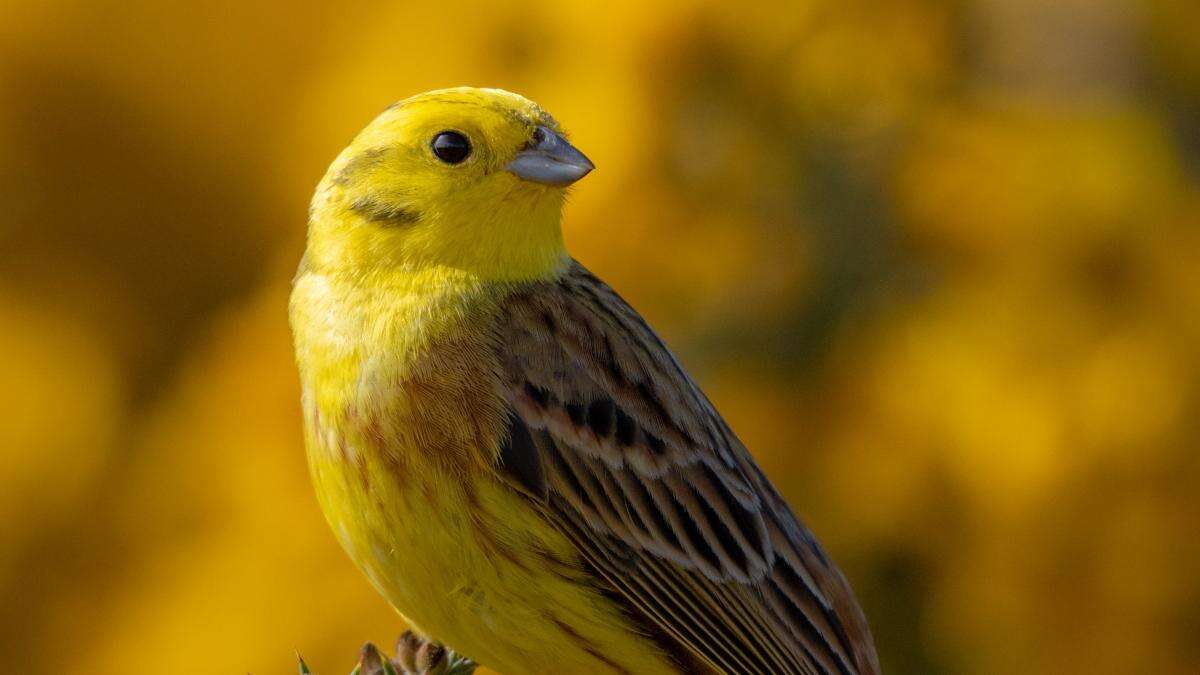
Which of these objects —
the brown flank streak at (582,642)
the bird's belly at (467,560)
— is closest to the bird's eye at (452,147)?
the bird's belly at (467,560)

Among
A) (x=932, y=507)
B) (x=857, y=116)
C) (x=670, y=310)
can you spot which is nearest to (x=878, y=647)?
(x=932, y=507)

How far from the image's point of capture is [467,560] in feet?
5.90

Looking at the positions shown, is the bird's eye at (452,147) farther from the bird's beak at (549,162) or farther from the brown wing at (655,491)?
the brown wing at (655,491)

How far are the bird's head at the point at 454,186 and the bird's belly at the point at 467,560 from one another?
0.89 ft

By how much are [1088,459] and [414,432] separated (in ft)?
7.17

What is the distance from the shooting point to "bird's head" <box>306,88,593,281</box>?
1.96 metres

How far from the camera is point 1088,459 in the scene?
356cm

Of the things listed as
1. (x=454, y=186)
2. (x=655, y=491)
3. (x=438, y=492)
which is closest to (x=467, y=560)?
(x=438, y=492)

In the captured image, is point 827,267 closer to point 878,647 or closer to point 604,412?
point 878,647

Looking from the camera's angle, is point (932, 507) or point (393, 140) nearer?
point (393, 140)

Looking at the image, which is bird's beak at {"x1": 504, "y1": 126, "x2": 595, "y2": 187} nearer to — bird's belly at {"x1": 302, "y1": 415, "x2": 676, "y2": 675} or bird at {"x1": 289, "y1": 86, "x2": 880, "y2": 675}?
Result: bird at {"x1": 289, "y1": 86, "x2": 880, "y2": 675}

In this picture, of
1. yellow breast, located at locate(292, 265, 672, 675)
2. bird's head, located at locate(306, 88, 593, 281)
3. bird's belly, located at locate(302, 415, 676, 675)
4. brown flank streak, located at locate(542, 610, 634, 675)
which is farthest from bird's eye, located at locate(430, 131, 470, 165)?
brown flank streak, located at locate(542, 610, 634, 675)

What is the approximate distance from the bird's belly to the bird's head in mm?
271

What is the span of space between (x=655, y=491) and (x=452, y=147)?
1.68ft
